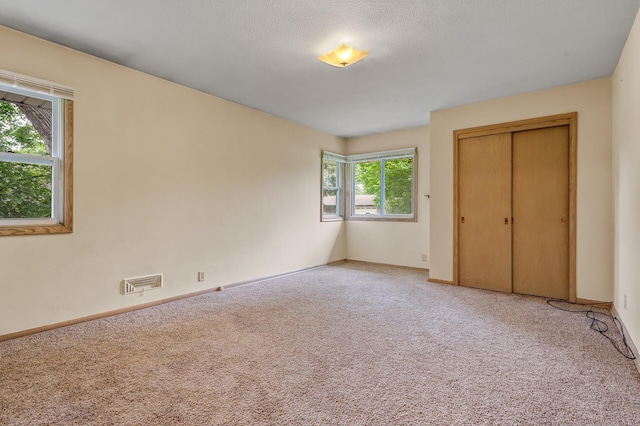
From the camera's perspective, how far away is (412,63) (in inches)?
122

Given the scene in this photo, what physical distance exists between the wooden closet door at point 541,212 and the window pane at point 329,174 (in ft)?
9.90

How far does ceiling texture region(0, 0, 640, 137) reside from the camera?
2.27 metres

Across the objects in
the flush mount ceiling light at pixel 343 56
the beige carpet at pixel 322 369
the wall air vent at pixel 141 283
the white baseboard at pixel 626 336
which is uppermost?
the flush mount ceiling light at pixel 343 56

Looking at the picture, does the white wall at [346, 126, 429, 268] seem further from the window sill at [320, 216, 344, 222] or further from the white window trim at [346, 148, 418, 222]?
the window sill at [320, 216, 344, 222]

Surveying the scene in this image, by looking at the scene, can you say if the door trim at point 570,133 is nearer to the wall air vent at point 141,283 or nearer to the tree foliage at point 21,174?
the wall air vent at point 141,283

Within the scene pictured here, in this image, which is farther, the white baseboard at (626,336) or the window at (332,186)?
the window at (332,186)

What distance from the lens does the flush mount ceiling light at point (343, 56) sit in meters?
2.76

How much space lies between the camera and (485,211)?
13.7 ft

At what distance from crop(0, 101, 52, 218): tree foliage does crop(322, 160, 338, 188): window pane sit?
3948mm

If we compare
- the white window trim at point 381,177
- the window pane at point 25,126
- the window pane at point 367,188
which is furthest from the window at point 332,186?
the window pane at point 25,126

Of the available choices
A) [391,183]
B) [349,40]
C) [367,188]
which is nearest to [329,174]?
[367,188]

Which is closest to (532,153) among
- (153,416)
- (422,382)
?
(422,382)

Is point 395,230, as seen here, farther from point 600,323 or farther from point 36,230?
point 36,230

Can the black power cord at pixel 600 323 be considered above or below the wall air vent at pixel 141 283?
below
